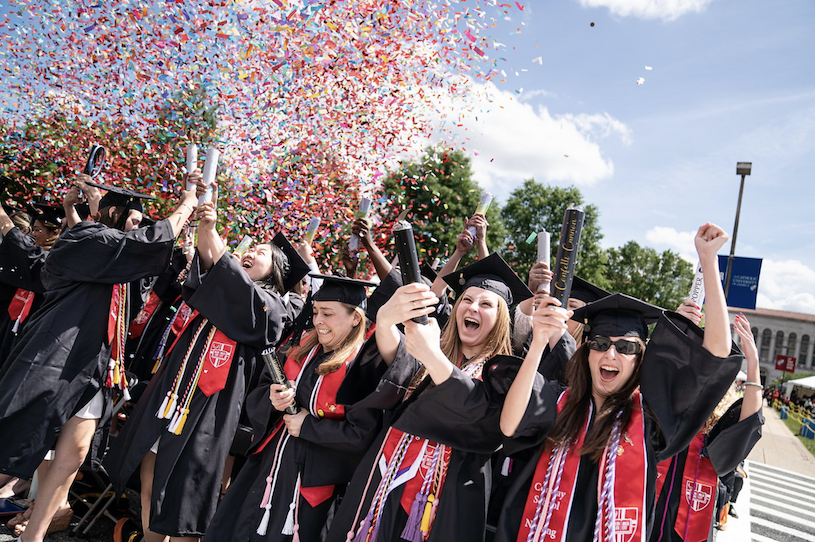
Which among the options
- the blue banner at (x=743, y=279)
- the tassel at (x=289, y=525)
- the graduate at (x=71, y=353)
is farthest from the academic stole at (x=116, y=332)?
the blue banner at (x=743, y=279)

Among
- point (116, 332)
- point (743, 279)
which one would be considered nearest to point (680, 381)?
point (116, 332)

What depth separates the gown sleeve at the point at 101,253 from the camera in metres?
3.44

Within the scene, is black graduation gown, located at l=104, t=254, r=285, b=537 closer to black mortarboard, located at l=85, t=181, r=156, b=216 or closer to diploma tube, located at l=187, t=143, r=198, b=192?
diploma tube, located at l=187, t=143, r=198, b=192

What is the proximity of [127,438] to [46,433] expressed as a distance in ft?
1.54

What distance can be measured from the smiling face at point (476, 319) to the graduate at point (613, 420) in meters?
0.46

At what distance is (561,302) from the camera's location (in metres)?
1.91

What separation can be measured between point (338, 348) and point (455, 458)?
3.39 ft

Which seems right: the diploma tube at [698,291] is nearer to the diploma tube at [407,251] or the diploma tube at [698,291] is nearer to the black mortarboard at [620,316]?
the black mortarboard at [620,316]

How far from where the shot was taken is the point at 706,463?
3.11 meters

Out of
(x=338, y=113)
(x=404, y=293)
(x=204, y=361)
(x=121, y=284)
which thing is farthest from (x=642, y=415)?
(x=338, y=113)

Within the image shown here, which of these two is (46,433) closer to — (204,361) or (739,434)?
(204,361)

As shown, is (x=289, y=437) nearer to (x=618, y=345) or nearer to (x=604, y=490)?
(x=604, y=490)

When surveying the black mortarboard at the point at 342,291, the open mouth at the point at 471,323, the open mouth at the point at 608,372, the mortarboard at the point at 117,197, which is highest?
the mortarboard at the point at 117,197

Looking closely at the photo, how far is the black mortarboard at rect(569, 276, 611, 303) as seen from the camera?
12.6 ft
